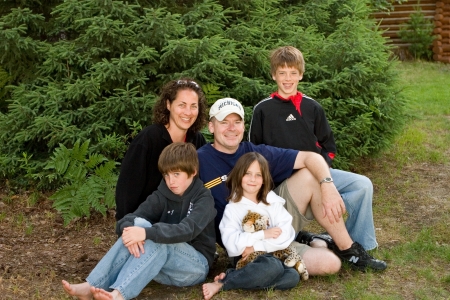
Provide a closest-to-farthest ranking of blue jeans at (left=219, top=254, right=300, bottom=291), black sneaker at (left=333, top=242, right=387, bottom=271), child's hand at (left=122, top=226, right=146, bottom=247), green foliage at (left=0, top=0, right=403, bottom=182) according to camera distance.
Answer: child's hand at (left=122, top=226, right=146, bottom=247) → blue jeans at (left=219, top=254, right=300, bottom=291) → black sneaker at (left=333, top=242, right=387, bottom=271) → green foliage at (left=0, top=0, right=403, bottom=182)

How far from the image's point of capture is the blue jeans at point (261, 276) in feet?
13.7

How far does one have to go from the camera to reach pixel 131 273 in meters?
3.98

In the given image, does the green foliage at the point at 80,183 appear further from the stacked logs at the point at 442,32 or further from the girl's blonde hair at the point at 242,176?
the stacked logs at the point at 442,32

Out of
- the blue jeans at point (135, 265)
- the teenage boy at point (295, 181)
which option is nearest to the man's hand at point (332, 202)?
the teenage boy at point (295, 181)

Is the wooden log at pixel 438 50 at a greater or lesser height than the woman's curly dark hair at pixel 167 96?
greater

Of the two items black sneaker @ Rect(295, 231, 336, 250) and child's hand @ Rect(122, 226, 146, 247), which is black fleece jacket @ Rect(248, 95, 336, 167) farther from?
child's hand @ Rect(122, 226, 146, 247)

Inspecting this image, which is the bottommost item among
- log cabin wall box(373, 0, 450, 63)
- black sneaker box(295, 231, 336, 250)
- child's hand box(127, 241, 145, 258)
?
black sneaker box(295, 231, 336, 250)

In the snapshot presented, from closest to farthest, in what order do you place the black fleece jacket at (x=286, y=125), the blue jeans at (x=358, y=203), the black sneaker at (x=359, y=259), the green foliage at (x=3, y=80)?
the black sneaker at (x=359, y=259) < the blue jeans at (x=358, y=203) < the black fleece jacket at (x=286, y=125) < the green foliage at (x=3, y=80)

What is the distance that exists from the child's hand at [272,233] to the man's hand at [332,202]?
37 cm

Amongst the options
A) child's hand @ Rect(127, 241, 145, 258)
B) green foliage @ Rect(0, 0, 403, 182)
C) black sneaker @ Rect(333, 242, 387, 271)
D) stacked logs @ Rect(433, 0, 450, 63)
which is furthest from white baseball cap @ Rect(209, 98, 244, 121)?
stacked logs @ Rect(433, 0, 450, 63)

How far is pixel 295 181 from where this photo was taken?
4.58 m

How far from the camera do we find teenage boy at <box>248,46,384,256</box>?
15.6ft

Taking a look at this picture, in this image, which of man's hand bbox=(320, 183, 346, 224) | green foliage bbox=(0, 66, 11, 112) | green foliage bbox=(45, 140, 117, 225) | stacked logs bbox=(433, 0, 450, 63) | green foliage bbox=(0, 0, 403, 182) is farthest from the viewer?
stacked logs bbox=(433, 0, 450, 63)

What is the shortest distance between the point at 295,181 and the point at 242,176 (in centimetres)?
47
